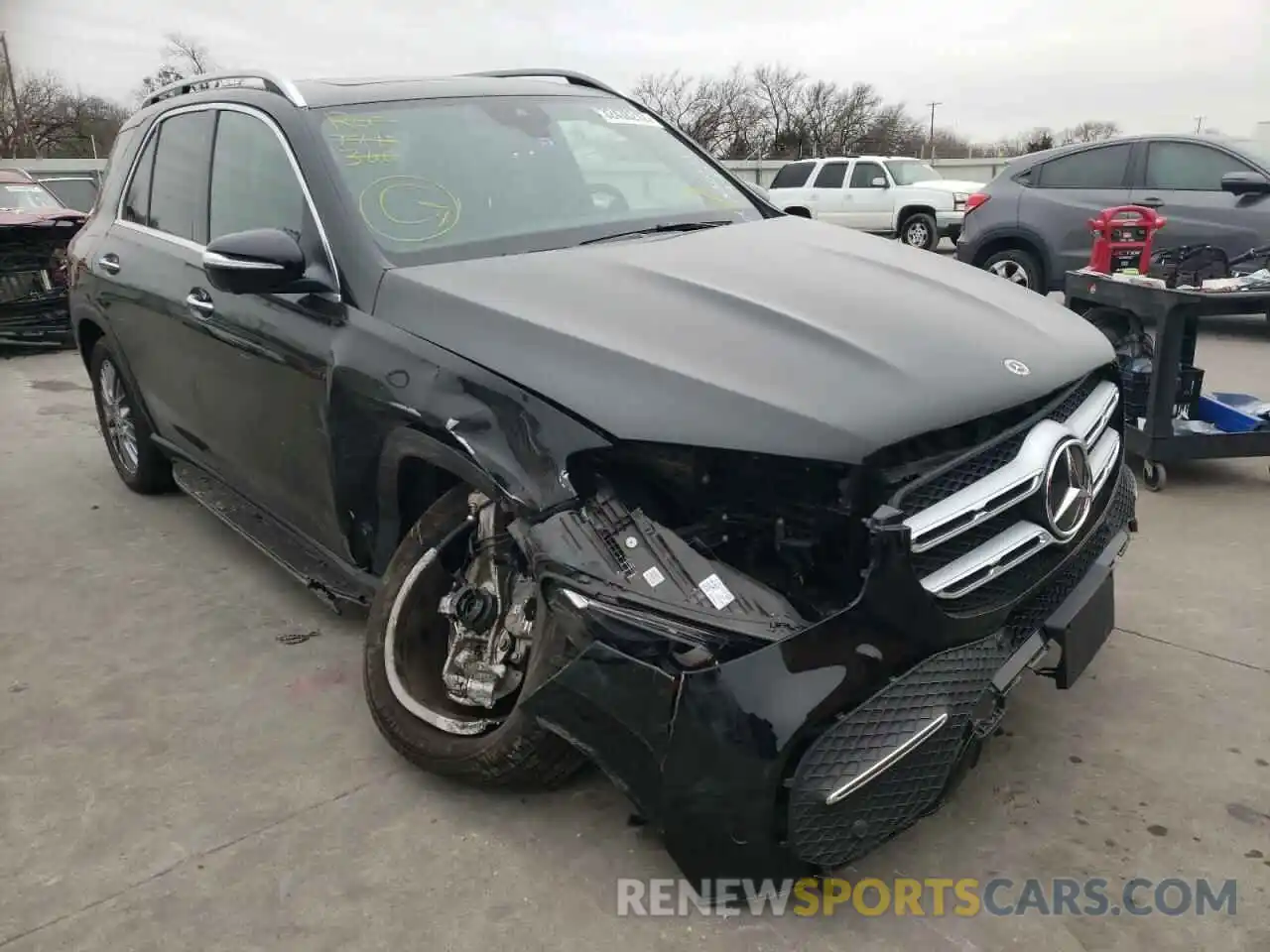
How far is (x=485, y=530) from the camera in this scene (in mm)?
2617

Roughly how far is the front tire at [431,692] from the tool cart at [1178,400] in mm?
3556

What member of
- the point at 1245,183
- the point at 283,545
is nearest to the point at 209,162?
the point at 283,545

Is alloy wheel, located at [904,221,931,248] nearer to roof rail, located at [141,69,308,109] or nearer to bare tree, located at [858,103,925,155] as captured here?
roof rail, located at [141,69,308,109]

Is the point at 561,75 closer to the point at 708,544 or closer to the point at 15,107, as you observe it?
the point at 708,544

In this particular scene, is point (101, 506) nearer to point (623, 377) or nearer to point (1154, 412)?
point (623, 377)

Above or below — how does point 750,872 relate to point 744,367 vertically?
below

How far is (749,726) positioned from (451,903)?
2.91ft

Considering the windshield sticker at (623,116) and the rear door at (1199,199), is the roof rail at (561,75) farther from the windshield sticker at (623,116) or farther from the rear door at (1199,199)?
the rear door at (1199,199)

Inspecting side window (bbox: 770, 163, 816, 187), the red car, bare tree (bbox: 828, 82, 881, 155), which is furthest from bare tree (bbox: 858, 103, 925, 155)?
the red car

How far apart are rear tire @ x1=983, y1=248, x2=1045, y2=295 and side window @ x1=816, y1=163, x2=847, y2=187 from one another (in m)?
8.96

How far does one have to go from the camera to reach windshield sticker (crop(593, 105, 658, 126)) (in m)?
4.00

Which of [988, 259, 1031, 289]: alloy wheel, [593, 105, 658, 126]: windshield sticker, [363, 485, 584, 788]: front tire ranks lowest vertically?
[363, 485, 584, 788]: front tire

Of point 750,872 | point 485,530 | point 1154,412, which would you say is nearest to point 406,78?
point 485,530

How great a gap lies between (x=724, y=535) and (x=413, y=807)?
1.22 meters
